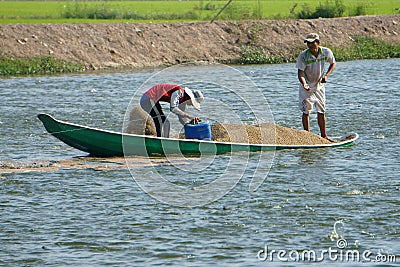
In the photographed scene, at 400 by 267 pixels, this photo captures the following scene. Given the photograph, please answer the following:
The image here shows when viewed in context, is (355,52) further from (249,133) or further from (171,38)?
(249,133)

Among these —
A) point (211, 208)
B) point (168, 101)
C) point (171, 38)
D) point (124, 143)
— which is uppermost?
point (168, 101)

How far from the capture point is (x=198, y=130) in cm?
1299

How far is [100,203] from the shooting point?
1073cm

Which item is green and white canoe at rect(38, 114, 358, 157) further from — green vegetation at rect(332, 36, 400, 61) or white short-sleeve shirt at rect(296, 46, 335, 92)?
green vegetation at rect(332, 36, 400, 61)

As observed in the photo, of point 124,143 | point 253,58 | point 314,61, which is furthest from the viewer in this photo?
point 253,58

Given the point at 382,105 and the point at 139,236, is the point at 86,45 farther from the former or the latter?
the point at 139,236

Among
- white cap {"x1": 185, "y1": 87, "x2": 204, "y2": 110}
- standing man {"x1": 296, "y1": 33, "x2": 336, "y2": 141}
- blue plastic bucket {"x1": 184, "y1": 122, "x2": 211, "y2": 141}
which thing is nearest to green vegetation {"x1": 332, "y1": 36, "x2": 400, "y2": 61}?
standing man {"x1": 296, "y1": 33, "x2": 336, "y2": 141}

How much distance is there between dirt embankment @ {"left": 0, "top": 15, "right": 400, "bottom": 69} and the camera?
94.0 feet

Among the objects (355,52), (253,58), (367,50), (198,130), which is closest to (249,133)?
(198,130)

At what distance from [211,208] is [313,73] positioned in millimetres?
4461

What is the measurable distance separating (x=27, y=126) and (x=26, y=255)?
355 inches

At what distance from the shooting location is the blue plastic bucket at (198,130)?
1297 centimetres

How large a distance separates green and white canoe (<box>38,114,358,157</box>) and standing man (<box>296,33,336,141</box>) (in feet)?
4.47

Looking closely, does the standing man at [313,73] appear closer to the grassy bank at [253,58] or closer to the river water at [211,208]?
the river water at [211,208]
